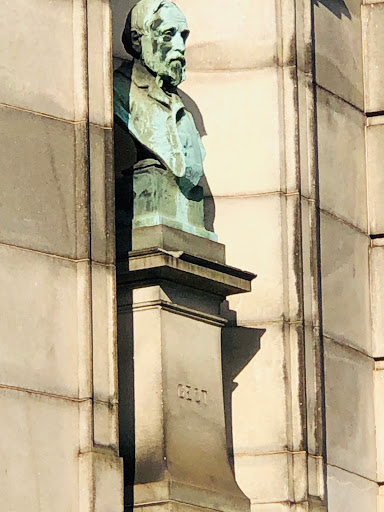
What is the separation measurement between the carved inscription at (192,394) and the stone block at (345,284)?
1.96 metres

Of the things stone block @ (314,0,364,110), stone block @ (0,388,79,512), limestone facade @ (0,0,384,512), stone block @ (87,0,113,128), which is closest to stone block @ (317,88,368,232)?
limestone facade @ (0,0,384,512)

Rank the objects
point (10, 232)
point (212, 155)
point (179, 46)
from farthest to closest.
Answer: point (212, 155) → point (179, 46) → point (10, 232)

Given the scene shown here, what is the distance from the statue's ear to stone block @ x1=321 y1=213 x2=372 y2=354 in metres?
2.30

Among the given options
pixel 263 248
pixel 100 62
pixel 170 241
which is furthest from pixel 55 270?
pixel 263 248

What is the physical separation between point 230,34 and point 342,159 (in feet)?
4.45

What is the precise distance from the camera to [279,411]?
19.5 meters

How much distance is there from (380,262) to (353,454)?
5.65 feet

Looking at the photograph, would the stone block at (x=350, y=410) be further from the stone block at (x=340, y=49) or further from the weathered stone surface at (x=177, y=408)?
the stone block at (x=340, y=49)

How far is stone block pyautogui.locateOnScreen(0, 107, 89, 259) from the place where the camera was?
1720 centimetres

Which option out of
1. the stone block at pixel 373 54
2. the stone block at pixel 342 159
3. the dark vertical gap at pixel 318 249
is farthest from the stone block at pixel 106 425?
the stone block at pixel 373 54

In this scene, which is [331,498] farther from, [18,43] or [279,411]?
[18,43]

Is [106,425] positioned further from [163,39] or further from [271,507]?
[163,39]

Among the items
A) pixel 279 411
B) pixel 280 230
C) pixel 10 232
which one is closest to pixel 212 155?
pixel 280 230

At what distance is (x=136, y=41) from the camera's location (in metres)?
19.0
